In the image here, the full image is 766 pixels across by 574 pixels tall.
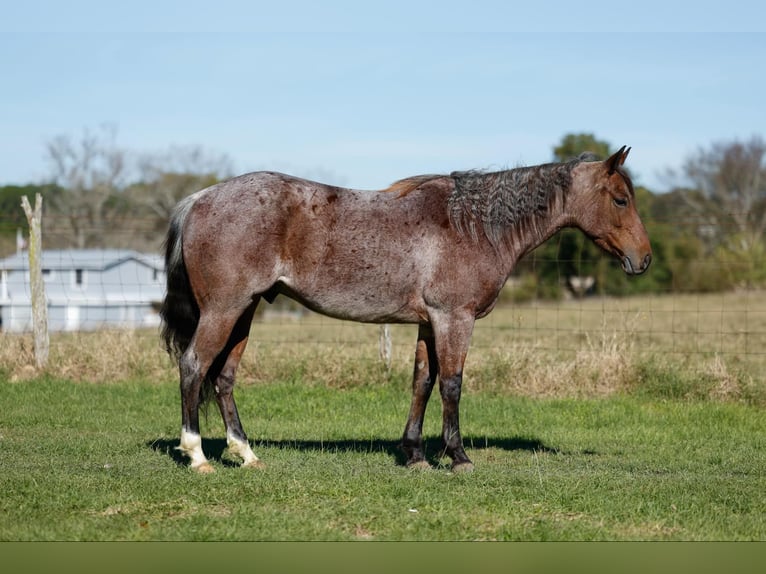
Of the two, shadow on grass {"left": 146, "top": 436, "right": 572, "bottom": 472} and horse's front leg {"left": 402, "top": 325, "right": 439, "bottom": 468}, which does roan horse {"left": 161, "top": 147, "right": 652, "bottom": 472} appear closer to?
horse's front leg {"left": 402, "top": 325, "right": 439, "bottom": 468}

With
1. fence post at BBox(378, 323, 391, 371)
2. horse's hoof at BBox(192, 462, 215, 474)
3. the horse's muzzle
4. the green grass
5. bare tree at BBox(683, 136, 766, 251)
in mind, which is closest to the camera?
the green grass

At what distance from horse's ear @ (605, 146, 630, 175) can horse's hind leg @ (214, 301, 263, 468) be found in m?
2.95

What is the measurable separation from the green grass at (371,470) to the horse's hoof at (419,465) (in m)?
0.17

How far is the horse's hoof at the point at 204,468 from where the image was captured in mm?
6425

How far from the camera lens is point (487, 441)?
833 centimetres

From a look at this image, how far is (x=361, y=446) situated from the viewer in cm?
798

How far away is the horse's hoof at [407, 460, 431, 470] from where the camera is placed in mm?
6902

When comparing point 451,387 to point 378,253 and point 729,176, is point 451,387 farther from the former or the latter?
point 729,176

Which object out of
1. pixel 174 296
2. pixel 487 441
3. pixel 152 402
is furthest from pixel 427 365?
pixel 152 402

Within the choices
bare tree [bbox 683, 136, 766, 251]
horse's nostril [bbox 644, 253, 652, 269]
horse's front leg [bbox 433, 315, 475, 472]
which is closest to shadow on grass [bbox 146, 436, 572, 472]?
horse's front leg [bbox 433, 315, 475, 472]

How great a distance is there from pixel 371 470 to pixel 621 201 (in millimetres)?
2859

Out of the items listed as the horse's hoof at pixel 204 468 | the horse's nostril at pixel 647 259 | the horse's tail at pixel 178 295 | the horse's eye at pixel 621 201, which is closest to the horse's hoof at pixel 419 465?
the horse's hoof at pixel 204 468

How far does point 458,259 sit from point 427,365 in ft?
3.27

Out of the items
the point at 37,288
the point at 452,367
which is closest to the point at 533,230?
the point at 452,367
